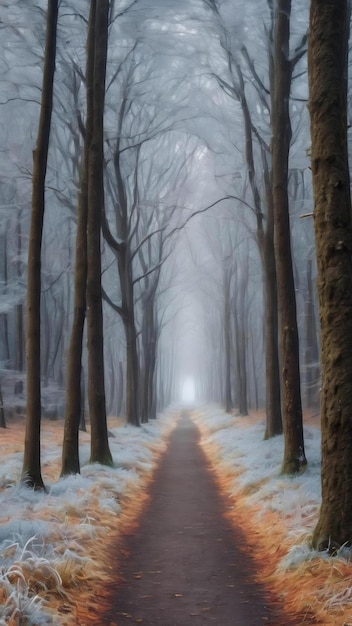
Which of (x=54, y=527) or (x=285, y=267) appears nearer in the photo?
(x=54, y=527)

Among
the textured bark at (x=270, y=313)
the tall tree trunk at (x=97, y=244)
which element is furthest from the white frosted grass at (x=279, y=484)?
the tall tree trunk at (x=97, y=244)

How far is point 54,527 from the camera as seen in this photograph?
21.8ft

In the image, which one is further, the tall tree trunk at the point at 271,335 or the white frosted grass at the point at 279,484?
the tall tree trunk at the point at 271,335

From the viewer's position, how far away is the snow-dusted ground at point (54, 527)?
180 inches

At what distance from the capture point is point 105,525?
316 inches

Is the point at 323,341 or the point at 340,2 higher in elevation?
the point at 340,2

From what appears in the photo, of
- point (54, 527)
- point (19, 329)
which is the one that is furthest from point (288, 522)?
point (19, 329)

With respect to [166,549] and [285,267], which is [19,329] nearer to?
[285,267]

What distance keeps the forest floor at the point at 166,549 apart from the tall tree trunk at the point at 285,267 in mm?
601

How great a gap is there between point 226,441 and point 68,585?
13646 millimetres

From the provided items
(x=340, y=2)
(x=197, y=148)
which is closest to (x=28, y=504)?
(x=340, y=2)

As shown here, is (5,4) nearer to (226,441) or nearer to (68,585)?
(68,585)

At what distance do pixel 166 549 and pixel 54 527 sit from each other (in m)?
1.52

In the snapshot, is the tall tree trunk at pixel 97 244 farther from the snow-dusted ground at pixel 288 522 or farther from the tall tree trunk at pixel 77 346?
the snow-dusted ground at pixel 288 522
